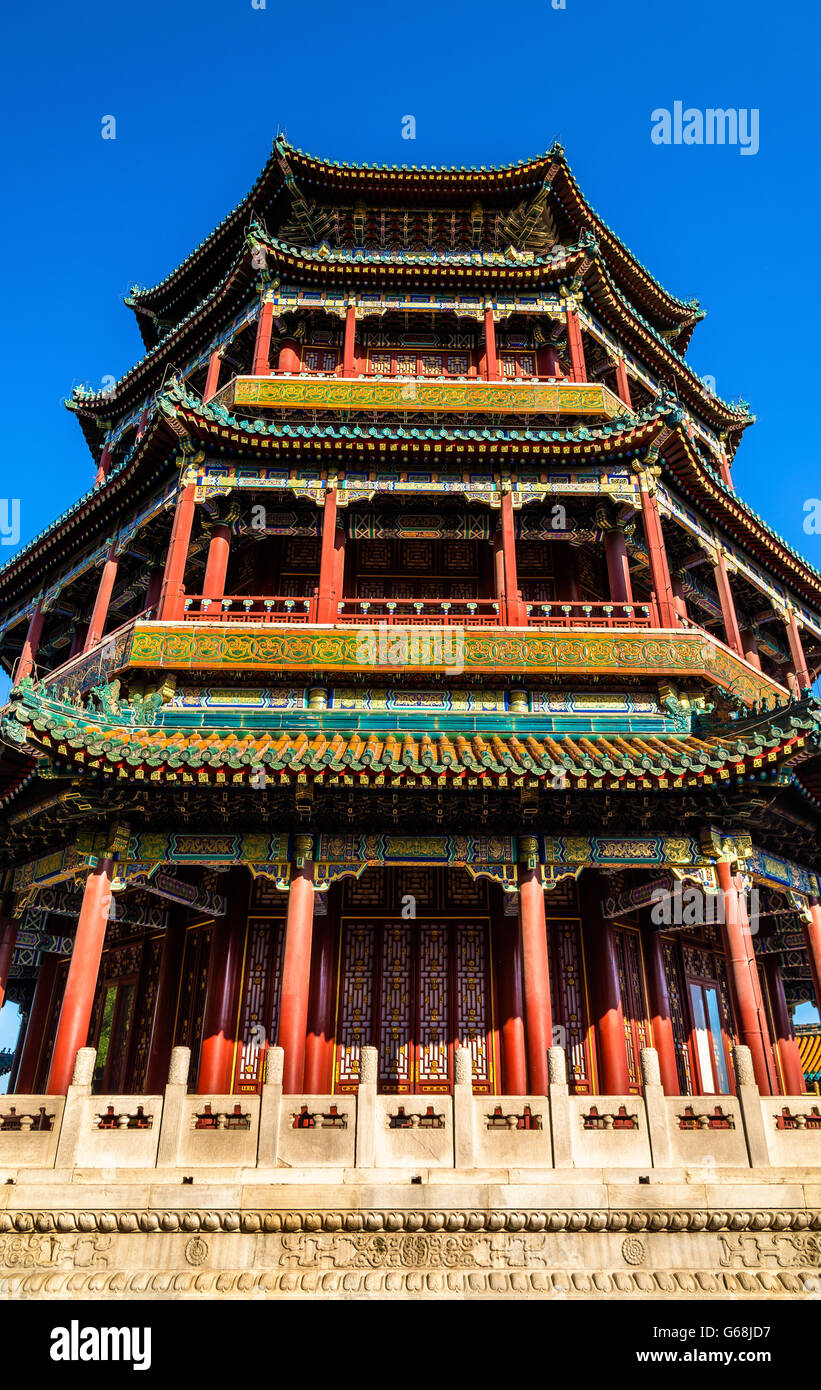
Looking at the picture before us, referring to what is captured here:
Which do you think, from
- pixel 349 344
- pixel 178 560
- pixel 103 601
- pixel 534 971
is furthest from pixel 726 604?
pixel 103 601

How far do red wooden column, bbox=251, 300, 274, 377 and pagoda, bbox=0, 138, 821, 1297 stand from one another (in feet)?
0.40

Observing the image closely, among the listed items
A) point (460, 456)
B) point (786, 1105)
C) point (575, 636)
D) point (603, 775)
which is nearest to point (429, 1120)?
point (786, 1105)

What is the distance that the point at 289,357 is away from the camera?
19219 millimetres

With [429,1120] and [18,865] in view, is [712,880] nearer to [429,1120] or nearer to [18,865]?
[429,1120]

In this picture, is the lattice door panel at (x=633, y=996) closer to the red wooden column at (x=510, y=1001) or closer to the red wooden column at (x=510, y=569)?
the red wooden column at (x=510, y=1001)

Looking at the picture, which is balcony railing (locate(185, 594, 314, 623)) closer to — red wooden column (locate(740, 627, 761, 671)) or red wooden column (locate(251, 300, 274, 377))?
red wooden column (locate(251, 300, 274, 377))

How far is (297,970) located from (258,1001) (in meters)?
2.37

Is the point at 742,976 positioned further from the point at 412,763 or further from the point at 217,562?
the point at 217,562

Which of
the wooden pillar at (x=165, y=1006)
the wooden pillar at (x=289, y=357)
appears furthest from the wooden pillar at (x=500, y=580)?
the wooden pillar at (x=165, y=1006)

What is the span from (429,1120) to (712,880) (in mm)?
4998

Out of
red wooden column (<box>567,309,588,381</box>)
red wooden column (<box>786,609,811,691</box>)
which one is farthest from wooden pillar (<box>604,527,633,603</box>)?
red wooden column (<box>786,609,811,691</box>)

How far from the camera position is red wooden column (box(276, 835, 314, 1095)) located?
10281 millimetres
